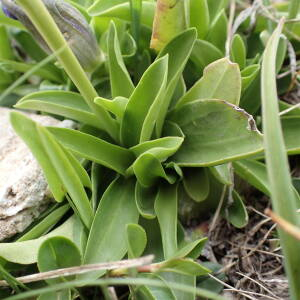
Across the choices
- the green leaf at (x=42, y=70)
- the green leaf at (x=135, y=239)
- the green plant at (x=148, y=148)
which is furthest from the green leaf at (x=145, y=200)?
the green leaf at (x=42, y=70)

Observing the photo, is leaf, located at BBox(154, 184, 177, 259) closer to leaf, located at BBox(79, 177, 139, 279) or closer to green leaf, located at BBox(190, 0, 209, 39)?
leaf, located at BBox(79, 177, 139, 279)

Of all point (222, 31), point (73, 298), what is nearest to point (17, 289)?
point (73, 298)

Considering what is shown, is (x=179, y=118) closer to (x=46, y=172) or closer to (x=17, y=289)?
(x=46, y=172)

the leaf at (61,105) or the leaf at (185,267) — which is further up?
the leaf at (61,105)

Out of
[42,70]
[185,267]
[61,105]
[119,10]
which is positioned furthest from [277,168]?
[42,70]

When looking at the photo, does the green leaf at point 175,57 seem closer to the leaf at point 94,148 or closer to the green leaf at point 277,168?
the leaf at point 94,148

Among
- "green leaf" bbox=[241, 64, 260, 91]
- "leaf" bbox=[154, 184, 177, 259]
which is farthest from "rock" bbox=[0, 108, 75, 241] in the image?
"green leaf" bbox=[241, 64, 260, 91]
